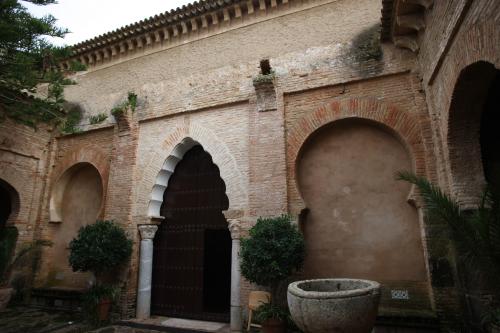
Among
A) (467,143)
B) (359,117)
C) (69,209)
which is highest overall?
(359,117)

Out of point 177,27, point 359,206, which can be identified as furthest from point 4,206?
point 359,206

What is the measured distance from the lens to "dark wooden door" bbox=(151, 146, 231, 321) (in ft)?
23.4

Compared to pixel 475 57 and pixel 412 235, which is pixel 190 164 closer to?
pixel 412 235

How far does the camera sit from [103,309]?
270 inches

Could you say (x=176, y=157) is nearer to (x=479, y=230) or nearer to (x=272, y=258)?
(x=272, y=258)

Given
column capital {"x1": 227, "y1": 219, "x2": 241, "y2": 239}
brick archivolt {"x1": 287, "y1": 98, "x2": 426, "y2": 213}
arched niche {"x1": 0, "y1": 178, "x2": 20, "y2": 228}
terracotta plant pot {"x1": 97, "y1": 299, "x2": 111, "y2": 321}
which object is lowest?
terracotta plant pot {"x1": 97, "y1": 299, "x2": 111, "y2": 321}

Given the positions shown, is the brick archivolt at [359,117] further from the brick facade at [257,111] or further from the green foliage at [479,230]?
the green foliage at [479,230]

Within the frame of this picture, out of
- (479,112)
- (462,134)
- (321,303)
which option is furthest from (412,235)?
(321,303)

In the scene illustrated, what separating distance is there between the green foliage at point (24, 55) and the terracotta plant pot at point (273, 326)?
6599mm

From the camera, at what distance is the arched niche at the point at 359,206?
18.5ft

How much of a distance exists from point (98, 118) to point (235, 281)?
19.1ft

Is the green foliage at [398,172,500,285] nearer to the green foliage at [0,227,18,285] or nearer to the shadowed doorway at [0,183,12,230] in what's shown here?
the green foliage at [0,227,18,285]

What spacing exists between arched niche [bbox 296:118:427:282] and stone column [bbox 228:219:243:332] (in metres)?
1.33

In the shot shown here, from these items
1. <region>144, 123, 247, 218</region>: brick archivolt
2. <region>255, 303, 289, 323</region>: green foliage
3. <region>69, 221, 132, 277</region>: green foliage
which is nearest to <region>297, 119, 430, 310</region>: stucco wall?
<region>255, 303, 289, 323</region>: green foliage
